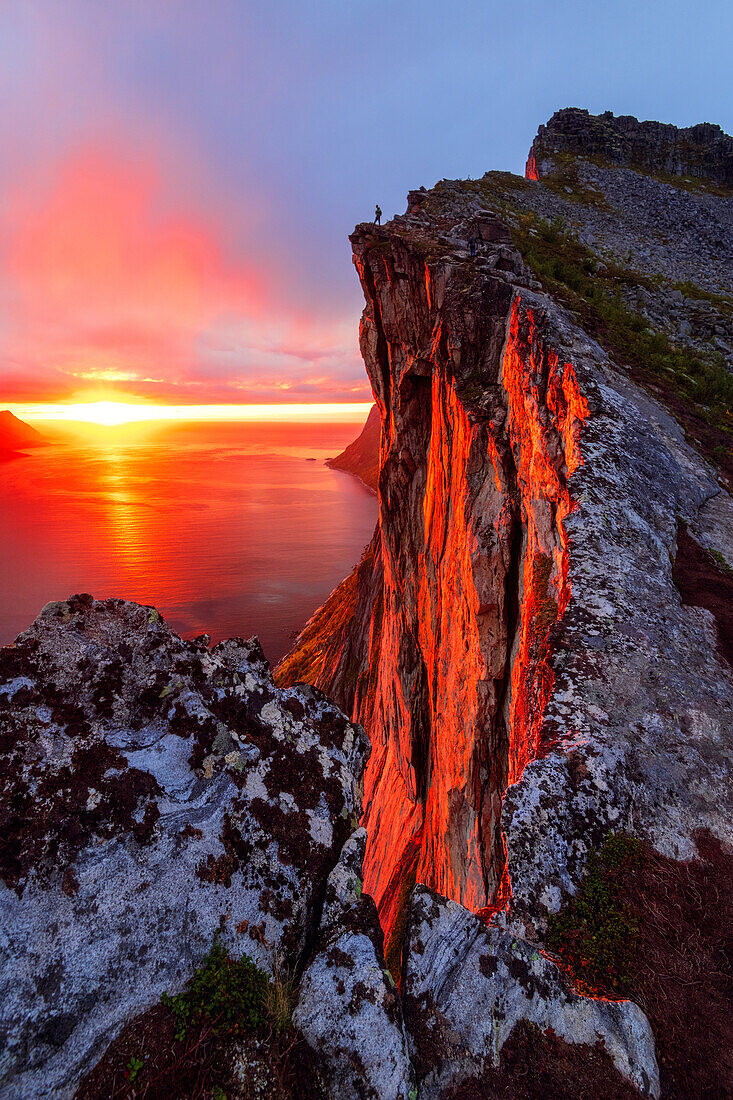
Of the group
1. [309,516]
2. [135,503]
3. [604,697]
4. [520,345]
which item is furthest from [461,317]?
[135,503]

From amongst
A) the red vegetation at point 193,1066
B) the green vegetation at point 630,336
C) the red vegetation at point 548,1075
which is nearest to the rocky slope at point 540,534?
the green vegetation at point 630,336

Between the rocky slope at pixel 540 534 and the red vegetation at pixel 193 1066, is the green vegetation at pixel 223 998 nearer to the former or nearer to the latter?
the red vegetation at pixel 193 1066

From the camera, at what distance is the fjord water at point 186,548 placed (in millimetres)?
77375

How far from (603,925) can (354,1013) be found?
2.52 m

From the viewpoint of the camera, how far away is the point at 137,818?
12.7 feet

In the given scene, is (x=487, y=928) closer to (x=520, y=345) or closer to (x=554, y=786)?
(x=554, y=786)

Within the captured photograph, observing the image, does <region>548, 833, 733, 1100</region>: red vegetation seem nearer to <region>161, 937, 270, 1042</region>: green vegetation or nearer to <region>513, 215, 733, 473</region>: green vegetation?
<region>161, 937, 270, 1042</region>: green vegetation

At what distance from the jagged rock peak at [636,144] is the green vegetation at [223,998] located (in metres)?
56.2

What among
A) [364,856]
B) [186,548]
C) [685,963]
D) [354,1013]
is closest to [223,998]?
[354,1013]

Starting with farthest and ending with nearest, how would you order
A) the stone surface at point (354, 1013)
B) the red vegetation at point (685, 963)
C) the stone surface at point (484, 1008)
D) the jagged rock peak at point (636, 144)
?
the jagged rock peak at point (636, 144) → the red vegetation at point (685, 963) → the stone surface at point (484, 1008) → the stone surface at point (354, 1013)

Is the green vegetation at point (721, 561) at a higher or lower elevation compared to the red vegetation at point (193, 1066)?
higher

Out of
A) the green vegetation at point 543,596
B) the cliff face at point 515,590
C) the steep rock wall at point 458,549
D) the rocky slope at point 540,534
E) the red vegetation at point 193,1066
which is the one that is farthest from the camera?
the steep rock wall at point 458,549

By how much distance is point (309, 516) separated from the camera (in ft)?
446

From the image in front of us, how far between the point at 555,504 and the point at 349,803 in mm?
7835
